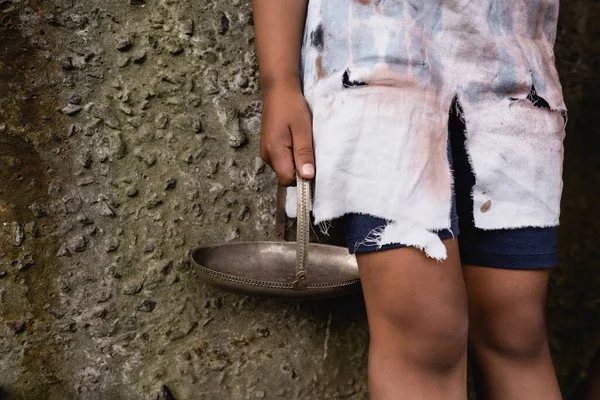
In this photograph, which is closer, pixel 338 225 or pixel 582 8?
pixel 338 225

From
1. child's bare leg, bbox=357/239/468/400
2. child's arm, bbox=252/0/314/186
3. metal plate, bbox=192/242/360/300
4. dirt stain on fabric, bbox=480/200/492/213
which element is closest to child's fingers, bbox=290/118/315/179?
child's arm, bbox=252/0/314/186

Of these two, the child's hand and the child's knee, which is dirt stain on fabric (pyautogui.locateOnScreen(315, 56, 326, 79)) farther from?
the child's knee

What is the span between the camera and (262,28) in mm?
804

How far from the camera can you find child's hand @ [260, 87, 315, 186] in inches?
29.2

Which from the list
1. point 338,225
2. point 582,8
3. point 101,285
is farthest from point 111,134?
point 582,8

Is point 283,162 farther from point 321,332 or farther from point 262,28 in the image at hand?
point 321,332

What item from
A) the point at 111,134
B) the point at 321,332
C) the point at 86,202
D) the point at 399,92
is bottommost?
the point at 321,332

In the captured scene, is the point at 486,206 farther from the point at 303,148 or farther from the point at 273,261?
the point at 273,261

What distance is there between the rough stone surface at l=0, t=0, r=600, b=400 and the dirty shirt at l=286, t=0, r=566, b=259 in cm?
41

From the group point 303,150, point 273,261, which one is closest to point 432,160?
point 303,150

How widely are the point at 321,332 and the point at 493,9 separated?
80 centimetres

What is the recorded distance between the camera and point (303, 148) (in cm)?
74

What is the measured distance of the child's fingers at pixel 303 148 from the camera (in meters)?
0.73

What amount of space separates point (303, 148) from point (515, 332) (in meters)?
0.44
